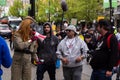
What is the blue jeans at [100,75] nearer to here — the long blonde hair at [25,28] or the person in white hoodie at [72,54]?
the person in white hoodie at [72,54]

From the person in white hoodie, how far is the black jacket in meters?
1.14

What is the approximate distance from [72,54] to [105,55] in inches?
55.3

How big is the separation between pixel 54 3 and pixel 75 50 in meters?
60.1

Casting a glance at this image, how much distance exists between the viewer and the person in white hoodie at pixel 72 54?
843 centimetres

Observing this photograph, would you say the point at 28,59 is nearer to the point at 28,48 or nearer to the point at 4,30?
the point at 28,48

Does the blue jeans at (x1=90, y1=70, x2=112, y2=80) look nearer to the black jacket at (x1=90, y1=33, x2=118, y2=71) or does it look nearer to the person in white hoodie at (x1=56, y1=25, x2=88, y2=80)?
the black jacket at (x1=90, y1=33, x2=118, y2=71)

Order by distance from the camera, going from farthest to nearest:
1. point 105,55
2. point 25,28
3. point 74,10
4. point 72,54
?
point 74,10, point 72,54, point 25,28, point 105,55

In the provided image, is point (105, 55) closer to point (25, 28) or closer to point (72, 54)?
point (72, 54)

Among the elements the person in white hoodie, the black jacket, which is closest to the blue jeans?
the black jacket

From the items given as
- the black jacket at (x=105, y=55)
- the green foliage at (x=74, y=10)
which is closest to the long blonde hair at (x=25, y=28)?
the black jacket at (x=105, y=55)

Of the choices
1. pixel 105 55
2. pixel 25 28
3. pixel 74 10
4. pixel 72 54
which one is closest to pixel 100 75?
pixel 105 55

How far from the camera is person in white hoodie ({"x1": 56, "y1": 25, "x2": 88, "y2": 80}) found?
27.7 feet

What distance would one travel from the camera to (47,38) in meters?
9.56

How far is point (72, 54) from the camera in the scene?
8.46 meters
